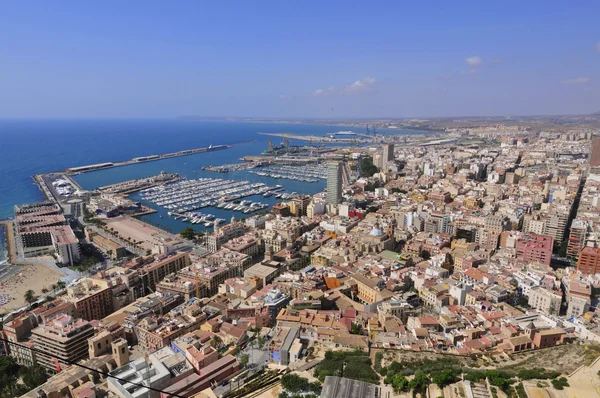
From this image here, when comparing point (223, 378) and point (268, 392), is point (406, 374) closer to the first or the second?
point (268, 392)

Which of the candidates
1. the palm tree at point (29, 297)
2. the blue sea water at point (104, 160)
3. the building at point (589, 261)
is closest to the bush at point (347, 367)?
the building at point (589, 261)

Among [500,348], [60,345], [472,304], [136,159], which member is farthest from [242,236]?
[136,159]

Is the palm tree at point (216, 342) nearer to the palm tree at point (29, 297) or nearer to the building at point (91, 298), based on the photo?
the building at point (91, 298)

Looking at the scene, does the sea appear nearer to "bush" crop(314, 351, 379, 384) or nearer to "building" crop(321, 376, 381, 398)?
"bush" crop(314, 351, 379, 384)

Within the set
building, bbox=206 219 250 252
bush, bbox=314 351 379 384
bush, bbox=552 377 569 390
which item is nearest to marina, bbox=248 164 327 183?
building, bbox=206 219 250 252

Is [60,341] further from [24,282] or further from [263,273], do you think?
[24,282]

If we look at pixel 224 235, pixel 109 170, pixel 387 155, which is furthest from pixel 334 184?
pixel 109 170
